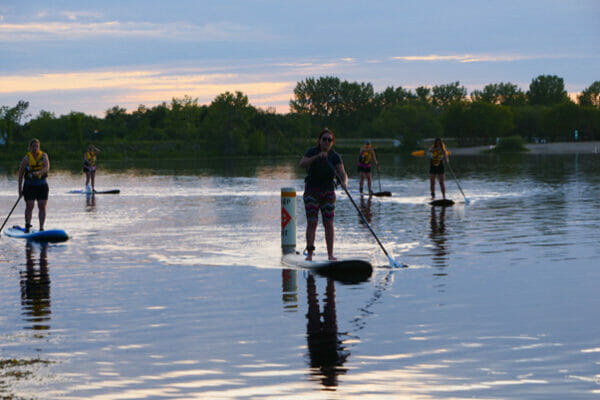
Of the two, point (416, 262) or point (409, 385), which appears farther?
point (416, 262)

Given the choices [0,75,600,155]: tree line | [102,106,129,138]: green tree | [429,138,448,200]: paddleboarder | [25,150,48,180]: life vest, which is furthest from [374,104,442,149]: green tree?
[25,150,48,180]: life vest

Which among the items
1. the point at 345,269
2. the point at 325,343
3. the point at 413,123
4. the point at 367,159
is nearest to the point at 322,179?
the point at 345,269

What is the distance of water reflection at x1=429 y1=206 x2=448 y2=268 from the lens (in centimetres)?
1309

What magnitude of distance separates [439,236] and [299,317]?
804cm

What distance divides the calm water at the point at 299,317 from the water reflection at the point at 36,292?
37 mm

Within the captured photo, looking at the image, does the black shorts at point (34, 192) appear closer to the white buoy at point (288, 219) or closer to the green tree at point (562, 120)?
the white buoy at point (288, 219)

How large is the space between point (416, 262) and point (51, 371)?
7203mm

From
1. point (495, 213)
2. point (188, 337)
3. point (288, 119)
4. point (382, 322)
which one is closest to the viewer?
point (188, 337)

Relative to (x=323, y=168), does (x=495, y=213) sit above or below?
below

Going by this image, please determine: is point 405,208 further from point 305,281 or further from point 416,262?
point 305,281

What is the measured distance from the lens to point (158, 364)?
6.99m

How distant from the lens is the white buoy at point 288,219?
14.5 metres

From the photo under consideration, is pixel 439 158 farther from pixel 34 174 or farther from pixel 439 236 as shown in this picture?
pixel 34 174

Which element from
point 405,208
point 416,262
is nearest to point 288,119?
point 405,208
